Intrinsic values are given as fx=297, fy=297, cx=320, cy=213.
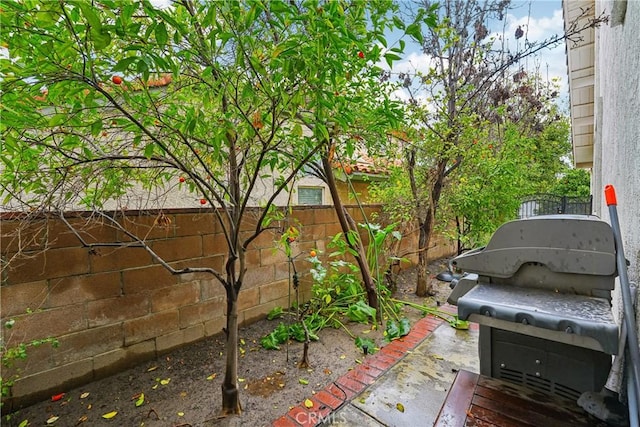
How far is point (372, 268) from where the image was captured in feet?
16.3

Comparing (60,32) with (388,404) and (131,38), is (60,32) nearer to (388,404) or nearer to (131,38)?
(131,38)

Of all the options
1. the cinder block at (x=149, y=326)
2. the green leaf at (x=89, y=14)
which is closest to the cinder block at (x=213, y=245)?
the cinder block at (x=149, y=326)

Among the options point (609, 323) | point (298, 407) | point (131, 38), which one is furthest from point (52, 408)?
point (609, 323)

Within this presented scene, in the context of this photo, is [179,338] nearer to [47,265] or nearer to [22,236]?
[47,265]

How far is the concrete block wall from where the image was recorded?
2270 millimetres

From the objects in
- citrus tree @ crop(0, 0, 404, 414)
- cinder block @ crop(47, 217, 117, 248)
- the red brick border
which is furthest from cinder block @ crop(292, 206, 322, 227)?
cinder block @ crop(47, 217, 117, 248)

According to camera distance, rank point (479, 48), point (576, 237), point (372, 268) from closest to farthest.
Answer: point (576, 237)
point (479, 48)
point (372, 268)

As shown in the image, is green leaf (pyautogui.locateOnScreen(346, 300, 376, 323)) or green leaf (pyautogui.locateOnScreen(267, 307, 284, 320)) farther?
green leaf (pyautogui.locateOnScreen(267, 307, 284, 320))

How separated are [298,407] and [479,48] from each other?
5330 mm

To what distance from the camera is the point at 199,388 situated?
258cm

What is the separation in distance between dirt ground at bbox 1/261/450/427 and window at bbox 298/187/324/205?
3.56 metres

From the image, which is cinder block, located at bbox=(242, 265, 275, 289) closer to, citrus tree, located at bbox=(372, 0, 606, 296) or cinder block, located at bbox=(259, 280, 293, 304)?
cinder block, located at bbox=(259, 280, 293, 304)

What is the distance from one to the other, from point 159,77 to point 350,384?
2.77 metres

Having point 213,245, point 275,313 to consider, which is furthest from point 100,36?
point 275,313
